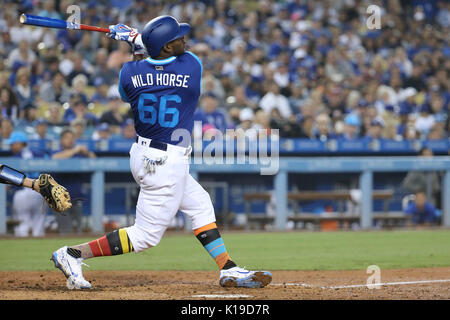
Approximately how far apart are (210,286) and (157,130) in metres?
1.30

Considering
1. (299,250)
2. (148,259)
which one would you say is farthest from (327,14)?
(148,259)

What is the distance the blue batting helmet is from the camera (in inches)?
200

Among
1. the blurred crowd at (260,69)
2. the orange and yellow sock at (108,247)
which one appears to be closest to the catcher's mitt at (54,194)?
the orange and yellow sock at (108,247)

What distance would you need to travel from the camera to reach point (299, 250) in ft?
28.8

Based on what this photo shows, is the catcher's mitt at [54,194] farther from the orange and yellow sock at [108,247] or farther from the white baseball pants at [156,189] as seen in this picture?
the white baseball pants at [156,189]

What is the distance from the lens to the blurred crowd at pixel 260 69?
11.9 meters

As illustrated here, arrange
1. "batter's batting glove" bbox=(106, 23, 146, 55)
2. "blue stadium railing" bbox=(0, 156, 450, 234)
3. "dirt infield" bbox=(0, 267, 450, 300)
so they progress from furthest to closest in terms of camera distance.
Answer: "blue stadium railing" bbox=(0, 156, 450, 234)
"batter's batting glove" bbox=(106, 23, 146, 55)
"dirt infield" bbox=(0, 267, 450, 300)

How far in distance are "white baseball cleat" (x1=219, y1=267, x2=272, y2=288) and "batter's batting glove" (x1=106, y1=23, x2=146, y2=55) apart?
1.71m

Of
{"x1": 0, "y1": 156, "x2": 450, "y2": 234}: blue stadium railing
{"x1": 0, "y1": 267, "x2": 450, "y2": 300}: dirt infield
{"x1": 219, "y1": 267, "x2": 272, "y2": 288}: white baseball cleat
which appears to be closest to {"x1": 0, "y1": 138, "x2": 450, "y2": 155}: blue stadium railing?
{"x1": 0, "y1": 156, "x2": 450, "y2": 234}: blue stadium railing

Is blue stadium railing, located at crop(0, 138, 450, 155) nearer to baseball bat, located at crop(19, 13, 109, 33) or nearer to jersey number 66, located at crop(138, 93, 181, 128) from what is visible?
baseball bat, located at crop(19, 13, 109, 33)

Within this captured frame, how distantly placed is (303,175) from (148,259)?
4.61 meters

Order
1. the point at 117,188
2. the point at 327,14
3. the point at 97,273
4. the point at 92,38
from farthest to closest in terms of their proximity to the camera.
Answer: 1. the point at 327,14
2. the point at 92,38
3. the point at 117,188
4. the point at 97,273

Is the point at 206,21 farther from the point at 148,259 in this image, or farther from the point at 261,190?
the point at 148,259

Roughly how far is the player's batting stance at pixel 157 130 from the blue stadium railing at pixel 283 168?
5438 millimetres
